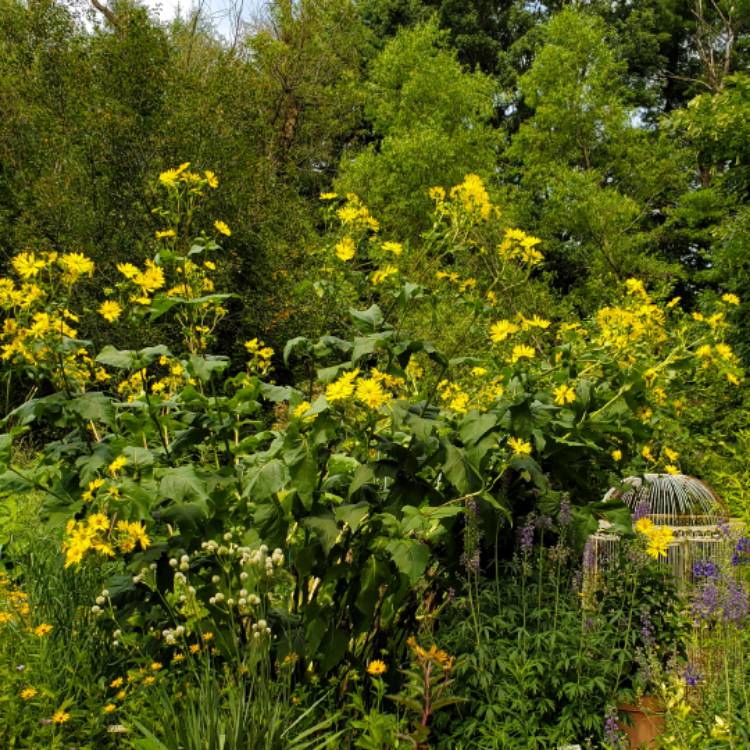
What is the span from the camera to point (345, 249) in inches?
111

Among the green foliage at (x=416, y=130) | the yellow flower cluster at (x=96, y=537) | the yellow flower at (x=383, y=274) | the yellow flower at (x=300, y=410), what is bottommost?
the yellow flower cluster at (x=96, y=537)

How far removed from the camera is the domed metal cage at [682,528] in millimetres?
3158

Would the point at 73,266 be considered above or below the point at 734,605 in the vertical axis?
above

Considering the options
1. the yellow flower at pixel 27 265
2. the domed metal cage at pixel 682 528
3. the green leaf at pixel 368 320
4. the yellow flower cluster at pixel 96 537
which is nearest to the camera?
the yellow flower cluster at pixel 96 537

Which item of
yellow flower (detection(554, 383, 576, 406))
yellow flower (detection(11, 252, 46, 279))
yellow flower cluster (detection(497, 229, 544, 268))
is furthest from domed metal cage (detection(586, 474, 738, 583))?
yellow flower (detection(11, 252, 46, 279))

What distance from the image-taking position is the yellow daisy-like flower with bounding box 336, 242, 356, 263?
279 centimetres

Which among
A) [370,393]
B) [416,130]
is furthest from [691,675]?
[416,130]

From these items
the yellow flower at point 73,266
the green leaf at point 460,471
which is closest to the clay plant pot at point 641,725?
the green leaf at point 460,471

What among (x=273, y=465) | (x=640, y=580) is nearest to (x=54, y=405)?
(x=273, y=465)

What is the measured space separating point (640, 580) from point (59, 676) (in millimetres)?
1831

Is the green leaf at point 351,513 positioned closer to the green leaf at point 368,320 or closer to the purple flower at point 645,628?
the green leaf at point 368,320

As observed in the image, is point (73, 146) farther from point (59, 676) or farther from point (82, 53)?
point (59, 676)

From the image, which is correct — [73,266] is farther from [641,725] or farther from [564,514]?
[641,725]

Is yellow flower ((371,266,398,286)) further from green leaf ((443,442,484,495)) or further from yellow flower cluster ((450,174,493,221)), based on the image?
green leaf ((443,442,484,495))
